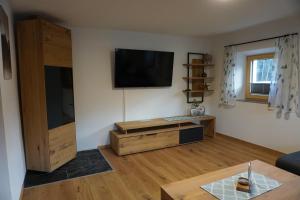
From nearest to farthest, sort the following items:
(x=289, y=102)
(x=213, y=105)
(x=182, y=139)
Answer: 1. (x=289, y=102)
2. (x=182, y=139)
3. (x=213, y=105)

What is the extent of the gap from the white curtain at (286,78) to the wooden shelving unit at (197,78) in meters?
1.40

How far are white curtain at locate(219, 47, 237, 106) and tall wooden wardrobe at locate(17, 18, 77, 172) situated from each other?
293cm

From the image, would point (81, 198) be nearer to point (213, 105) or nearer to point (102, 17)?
point (102, 17)

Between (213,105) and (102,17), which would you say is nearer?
(102,17)

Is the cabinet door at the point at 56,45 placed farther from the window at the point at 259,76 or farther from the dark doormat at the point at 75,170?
the window at the point at 259,76

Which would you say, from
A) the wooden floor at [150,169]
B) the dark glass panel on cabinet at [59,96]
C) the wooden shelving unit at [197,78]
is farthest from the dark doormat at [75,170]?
the wooden shelving unit at [197,78]

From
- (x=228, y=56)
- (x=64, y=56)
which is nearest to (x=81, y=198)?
(x=64, y=56)

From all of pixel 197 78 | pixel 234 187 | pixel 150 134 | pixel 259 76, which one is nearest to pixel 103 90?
pixel 150 134

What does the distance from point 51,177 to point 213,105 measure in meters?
3.44

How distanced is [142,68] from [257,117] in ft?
7.28

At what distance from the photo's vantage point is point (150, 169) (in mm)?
2885

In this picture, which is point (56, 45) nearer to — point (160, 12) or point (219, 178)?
point (160, 12)

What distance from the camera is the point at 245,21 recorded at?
3.16 m

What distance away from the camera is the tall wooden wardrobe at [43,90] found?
8.23 ft
